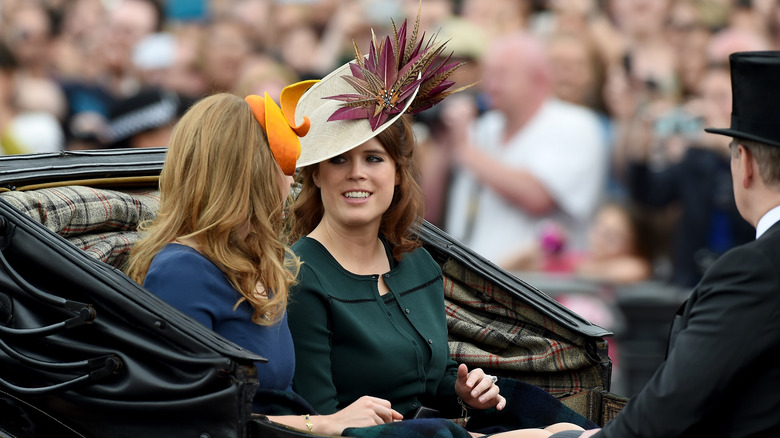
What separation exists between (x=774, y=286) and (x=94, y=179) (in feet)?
6.32

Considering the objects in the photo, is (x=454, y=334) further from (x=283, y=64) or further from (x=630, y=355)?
(x=283, y=64)

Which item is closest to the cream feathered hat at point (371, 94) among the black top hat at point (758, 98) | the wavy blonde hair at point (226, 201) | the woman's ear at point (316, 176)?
the woman's ear at point (316, 176)

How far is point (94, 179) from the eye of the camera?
3207 mm

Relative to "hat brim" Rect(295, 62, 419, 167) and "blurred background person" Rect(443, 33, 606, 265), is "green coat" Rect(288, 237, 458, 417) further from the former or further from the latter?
"blurred background person" Rect(443, 33, 606, 265)

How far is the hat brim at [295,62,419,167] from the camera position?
10.0ft

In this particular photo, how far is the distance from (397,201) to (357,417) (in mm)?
804

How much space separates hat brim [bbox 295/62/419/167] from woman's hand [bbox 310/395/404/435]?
685 mm

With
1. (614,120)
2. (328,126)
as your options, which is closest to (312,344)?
(328,126)

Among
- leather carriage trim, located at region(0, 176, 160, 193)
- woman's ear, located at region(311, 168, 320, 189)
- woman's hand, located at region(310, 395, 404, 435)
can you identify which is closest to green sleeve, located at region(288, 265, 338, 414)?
woman's hand, located at region(310, 395, 404, 435)

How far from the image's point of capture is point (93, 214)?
3.09m

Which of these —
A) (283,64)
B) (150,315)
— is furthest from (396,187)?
(283,64)

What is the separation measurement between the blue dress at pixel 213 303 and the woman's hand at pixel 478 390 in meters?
0.62

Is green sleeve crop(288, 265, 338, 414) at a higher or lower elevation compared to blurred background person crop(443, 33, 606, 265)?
lower

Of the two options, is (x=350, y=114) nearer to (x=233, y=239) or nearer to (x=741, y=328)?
(x=233, y=239)
